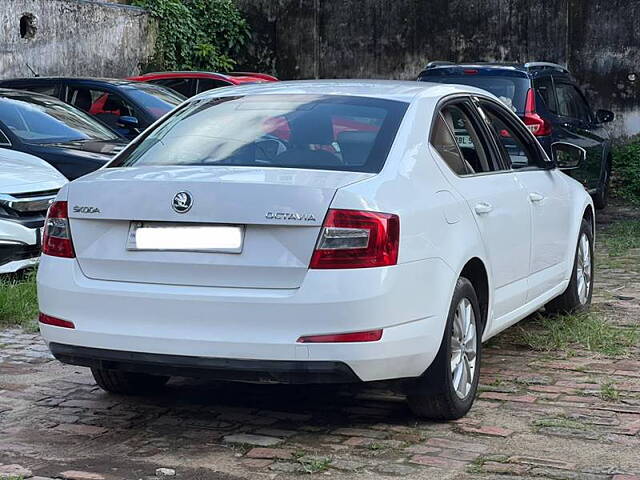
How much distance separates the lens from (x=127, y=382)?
6027 millimetres

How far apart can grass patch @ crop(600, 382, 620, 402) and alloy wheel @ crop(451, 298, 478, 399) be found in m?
0.74

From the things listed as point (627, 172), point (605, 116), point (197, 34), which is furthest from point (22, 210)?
point (197, 34)

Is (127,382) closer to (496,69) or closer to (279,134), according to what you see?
(279,134)

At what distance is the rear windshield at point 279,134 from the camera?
541cm

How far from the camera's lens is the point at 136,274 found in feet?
16.9

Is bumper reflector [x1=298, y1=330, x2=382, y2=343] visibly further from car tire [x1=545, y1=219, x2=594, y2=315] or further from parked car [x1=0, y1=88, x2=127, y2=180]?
parked car [x1=0, y1=88, x2=127, y2=180]

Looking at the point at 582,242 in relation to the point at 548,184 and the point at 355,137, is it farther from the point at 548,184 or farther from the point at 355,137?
the point at 355,137

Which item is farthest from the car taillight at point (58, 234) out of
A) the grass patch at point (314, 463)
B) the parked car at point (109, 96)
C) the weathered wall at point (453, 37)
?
the weathered wall at point (453, 37)

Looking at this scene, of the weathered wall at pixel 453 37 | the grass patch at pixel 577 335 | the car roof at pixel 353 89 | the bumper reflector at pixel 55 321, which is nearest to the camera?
the bumper reflector at pixel 55 321

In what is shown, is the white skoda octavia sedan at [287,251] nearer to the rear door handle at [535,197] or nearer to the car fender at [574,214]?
the rear door handle at [535,197]

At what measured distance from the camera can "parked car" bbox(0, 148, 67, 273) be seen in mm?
8984

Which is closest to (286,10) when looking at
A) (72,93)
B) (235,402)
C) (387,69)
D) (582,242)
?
(387,69)

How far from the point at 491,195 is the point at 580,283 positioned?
2169 mm

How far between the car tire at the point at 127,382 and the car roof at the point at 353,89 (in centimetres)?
152
